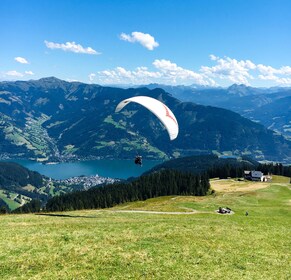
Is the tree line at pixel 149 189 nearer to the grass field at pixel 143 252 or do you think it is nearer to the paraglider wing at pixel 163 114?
the paraglider wing at pixel 163 114

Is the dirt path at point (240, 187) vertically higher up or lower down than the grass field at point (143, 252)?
lower down

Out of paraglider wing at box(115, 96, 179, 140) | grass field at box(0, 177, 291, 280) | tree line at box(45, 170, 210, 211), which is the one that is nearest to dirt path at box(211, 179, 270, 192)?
tree line at box(45, 170, 210, 211)

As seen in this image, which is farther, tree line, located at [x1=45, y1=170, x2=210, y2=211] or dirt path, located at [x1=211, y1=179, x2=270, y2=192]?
tree line, located at [x1=45, y1=170, x2=210, y2=211]

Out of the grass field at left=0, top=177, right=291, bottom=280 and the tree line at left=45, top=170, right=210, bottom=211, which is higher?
the grass field at left=0, top=177, right=291, bottom=280

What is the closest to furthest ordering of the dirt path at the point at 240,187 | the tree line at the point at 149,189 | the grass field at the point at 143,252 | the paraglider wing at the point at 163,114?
the grass field at the point at 143,252
the paraglider wing at the point at 163,114
the dirt path at the point at 240,187
the tree line at the point at 149,189

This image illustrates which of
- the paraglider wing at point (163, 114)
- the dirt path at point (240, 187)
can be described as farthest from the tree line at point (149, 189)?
the paraglider wing at point (163, 114)

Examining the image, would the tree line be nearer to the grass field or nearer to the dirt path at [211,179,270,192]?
the dirt path at [211,179,270,192]

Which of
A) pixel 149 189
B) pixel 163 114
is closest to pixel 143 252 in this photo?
pixel 163 114

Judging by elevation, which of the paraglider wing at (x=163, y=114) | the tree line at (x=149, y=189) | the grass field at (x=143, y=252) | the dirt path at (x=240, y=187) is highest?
the paraglider wing at (x=163, y=114)

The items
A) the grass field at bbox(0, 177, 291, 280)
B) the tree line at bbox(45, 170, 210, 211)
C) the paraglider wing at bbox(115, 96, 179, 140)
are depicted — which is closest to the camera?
the grass field at bbox(0, 177, 291, 280)

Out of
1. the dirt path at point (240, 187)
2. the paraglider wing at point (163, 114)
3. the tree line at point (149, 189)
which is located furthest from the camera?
the tree line at point (149, 189)

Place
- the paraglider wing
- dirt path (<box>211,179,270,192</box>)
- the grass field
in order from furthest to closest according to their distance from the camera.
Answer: dirt path (<box>211,179,270,192</box>) < the paraglider wing < the grass field
